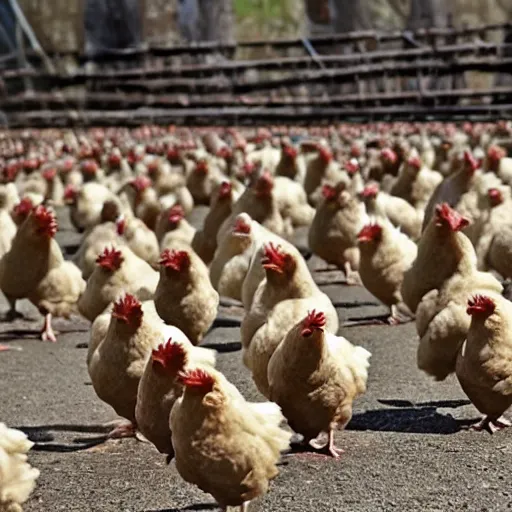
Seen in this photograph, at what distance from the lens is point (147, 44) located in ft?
75.6

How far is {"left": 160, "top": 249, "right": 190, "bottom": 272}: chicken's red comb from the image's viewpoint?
17.6ft

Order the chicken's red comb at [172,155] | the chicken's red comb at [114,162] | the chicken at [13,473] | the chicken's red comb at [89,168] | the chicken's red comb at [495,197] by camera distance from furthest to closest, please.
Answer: the chicken's red comb at [172,155]
the chicken's red comb at [114,162]
the chicken's red comb at [89,168]
the chicken's red comb at [495,197]
the chicken at [13,473]

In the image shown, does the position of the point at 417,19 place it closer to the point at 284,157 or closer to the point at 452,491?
the point at 284,157

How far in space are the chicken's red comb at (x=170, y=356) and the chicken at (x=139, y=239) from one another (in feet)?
11.4

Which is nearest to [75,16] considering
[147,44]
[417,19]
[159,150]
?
[147,44]

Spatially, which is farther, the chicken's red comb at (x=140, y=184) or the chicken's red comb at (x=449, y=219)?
the chicken's red comb at (x=140, y=184)

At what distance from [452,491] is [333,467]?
512mm

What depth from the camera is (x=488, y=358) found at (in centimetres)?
448

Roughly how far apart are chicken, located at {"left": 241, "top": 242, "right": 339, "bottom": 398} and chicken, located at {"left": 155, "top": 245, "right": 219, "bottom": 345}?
0.41 meters

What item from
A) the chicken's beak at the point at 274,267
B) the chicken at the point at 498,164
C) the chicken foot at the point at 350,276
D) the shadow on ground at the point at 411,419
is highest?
the chicken's beak at the point at 274,267

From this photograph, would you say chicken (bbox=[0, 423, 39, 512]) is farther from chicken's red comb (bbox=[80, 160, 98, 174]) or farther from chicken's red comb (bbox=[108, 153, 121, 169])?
chicken's red comb (bbox=[108, 153, 121, 169])

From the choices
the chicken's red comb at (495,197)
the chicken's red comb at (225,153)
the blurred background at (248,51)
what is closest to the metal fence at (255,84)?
the blurred background at (248,51)

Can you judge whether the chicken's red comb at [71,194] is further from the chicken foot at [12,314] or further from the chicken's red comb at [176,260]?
the chicken's red comb at [176,260]

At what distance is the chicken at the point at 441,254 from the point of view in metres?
5.44
